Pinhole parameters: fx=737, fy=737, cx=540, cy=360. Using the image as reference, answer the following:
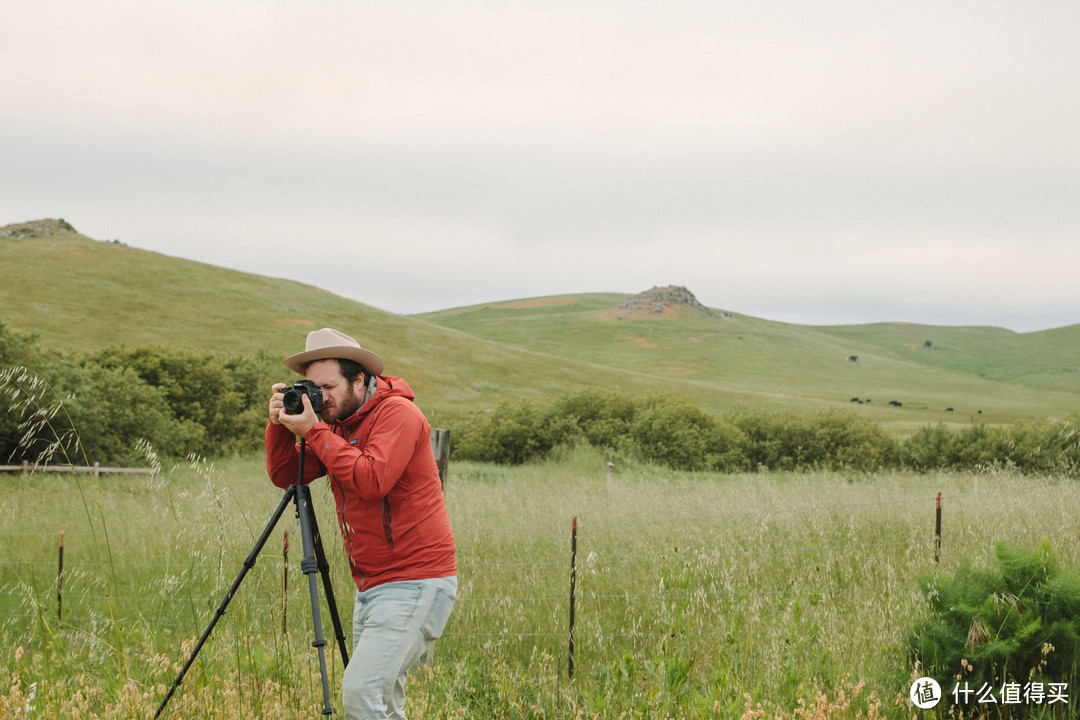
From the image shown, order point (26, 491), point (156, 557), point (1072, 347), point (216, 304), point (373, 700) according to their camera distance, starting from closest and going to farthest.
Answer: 1. point (373, 700)
2. point (156, 557)
3. point (26, 491)
4. point (216, 304)
5. point (1072, 347)

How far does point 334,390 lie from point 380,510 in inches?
24.0

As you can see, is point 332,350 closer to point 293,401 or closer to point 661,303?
point 293,401

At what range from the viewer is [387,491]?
3.13m

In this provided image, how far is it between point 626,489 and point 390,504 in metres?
9.78

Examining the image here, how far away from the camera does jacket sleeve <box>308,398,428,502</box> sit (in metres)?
3.08

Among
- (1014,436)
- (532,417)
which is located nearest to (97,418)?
(532,417)

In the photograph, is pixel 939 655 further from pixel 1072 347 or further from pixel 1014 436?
pixel 1072 347

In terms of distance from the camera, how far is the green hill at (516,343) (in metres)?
47.7

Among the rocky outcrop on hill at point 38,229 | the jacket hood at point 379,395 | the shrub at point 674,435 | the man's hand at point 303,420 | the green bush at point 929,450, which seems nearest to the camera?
the man's hand at point 303,420

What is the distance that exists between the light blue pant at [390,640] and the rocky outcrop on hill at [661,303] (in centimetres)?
Answer: 12311

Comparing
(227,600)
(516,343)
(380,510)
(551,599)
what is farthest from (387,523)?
(516,343)

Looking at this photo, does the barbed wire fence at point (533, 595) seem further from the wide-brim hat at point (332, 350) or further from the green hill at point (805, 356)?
the green hill at point (805, 356)

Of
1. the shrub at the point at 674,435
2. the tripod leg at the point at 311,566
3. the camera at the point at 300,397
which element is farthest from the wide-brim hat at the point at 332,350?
the shrub at the point at 674,435

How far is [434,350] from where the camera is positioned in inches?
2307
